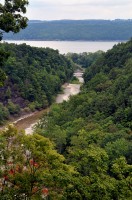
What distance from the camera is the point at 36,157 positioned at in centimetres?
2159

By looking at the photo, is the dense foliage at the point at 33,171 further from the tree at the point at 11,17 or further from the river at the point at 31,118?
the river at the point at 31,118

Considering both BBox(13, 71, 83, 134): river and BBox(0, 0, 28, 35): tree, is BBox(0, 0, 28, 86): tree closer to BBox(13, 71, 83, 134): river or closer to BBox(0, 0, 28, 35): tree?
BBox(0, 0, 28, 35): tree

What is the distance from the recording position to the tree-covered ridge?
1814cm

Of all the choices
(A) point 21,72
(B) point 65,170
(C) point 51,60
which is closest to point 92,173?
(B) point 65,170

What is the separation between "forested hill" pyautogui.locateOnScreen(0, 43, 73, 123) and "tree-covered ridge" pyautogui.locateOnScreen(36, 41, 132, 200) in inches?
551

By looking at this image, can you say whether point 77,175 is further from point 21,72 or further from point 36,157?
point 21,72

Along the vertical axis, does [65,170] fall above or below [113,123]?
above

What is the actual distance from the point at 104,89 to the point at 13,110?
1946cm

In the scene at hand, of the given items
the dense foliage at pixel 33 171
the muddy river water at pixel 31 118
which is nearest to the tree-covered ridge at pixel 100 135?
the dense foliage at pixel 33 171

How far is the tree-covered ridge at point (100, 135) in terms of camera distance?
18.1 meters

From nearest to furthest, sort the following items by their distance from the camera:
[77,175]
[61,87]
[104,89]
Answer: [77,175] < [104,89] < [61,87]

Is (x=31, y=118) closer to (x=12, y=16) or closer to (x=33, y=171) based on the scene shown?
(x=33, y=171)

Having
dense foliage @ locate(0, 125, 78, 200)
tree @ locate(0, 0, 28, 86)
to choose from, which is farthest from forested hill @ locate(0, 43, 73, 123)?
tree @ locate(0, 0, 28, 86)

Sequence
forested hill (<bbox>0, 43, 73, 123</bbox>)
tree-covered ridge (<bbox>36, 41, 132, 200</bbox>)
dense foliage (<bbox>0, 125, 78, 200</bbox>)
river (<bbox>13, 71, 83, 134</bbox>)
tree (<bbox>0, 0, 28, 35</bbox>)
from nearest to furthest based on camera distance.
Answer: tree (<bbox>0, 0, 28, 35</bbox>)
tree-covered ridge (<bbox>36, 41, 132, 200</bbox>)
dense foliage (<bbox>0, 125, 78, 200</bbox>)
river (<bbox>13, 71, 83, 134</bbox>)
forested hill (<bbox>0, 43, 73, 123</bbox>)
